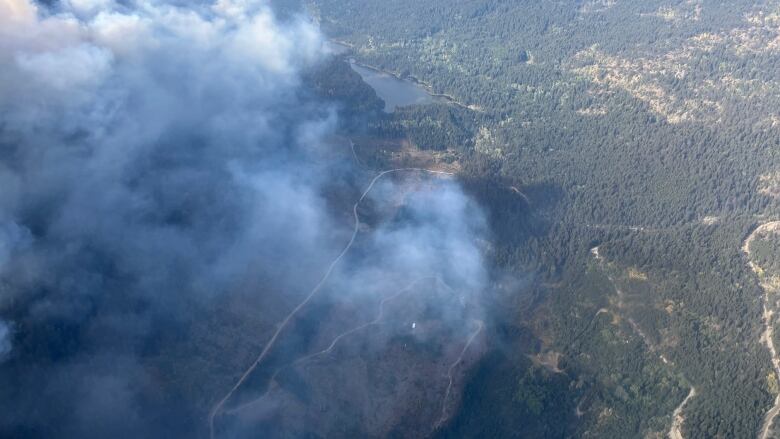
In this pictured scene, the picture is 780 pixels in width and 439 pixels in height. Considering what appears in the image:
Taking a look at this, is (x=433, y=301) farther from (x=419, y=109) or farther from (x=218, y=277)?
(x=419, y=109)

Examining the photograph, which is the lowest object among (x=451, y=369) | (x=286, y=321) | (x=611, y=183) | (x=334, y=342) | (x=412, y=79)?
(x=412, y=79)

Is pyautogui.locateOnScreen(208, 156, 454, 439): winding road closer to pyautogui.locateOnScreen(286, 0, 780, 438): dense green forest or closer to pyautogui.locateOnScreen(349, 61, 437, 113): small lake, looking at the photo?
pyautogui.locateOnScreen(286, 0, 780, 438): dense green forest

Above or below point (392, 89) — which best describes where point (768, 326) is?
above

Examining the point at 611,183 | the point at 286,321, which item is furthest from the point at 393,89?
the point at 286,321

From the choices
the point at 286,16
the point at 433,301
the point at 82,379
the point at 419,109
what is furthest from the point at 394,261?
the point at 286,16

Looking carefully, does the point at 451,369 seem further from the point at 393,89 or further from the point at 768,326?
the point at 393,89

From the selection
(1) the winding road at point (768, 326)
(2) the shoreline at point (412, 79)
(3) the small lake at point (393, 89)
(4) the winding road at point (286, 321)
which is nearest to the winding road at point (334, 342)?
(4) the winding road at point (286, 321)
